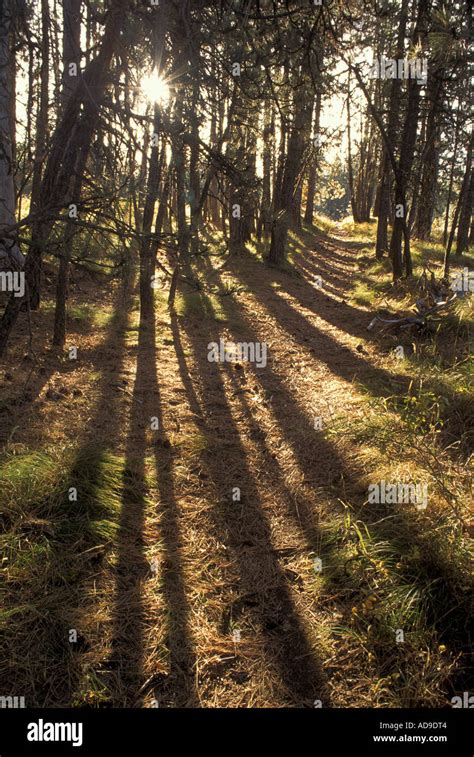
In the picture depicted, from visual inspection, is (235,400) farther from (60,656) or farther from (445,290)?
(445,290)

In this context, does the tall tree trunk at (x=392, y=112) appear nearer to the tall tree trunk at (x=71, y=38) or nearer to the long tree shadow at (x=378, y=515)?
the tall tree trunk at (x=71, y=38)

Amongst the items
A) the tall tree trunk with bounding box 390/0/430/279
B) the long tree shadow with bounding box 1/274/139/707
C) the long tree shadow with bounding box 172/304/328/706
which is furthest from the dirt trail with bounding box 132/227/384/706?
the tall tree trunk with bounding box 390/0/430/279

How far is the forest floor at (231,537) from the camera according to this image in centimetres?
234

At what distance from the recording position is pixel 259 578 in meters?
3.04

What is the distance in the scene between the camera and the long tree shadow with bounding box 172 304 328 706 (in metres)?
2.39

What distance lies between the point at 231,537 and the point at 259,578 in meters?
0.43

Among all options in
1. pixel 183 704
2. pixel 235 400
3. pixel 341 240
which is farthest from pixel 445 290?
pixel 341 240

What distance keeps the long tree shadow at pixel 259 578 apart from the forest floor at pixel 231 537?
1cm

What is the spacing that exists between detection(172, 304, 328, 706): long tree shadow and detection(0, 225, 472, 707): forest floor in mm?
11

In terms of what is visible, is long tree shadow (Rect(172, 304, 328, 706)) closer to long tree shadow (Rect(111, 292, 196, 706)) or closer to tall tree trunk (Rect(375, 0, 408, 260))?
long tree shadow (Rect(111, 292, 196, 706))

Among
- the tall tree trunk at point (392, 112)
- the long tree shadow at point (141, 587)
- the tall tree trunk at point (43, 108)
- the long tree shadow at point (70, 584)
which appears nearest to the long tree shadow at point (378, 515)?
the long tree shadow at point (141, 587)

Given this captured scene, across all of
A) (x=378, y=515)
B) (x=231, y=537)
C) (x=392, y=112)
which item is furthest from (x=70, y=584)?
(x=392, y=112)

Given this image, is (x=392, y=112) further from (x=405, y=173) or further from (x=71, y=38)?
(x=71, y=38)
